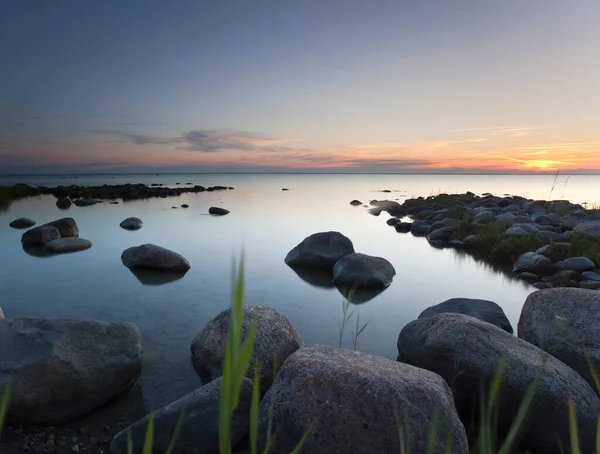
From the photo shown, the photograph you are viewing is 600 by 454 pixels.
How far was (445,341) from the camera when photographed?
202 inches

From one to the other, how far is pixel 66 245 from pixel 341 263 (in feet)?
32.4

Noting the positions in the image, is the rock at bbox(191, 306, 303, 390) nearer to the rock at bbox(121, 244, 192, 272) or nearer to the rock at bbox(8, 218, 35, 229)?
the rock at bbox(121, 244, 192, 272)

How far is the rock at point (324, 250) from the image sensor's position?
12586mm

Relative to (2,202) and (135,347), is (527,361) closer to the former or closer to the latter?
(135,347)

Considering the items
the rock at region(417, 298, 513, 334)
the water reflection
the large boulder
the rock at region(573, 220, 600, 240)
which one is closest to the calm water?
the water reflection

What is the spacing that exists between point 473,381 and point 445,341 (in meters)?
0.54

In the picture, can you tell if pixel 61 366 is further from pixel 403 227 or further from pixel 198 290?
pixel 403 227

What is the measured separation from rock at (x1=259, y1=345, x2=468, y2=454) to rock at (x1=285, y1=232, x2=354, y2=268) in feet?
28.5

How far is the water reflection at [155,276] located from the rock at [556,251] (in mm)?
10717

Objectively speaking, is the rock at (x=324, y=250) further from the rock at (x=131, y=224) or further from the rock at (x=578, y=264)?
the rock at (x=131, y=224)

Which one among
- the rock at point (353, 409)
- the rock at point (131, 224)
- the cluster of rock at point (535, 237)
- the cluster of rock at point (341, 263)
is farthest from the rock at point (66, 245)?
the cluster of rock at point (535, 237)

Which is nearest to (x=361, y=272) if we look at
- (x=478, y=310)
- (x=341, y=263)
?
(x=341, y=263)

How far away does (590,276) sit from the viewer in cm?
1031

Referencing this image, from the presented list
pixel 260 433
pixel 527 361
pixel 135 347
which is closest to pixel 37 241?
pixel 135 347
